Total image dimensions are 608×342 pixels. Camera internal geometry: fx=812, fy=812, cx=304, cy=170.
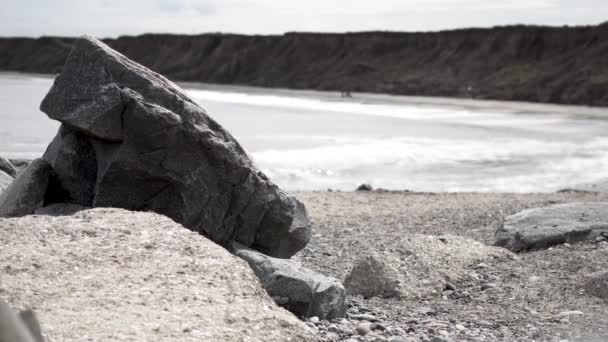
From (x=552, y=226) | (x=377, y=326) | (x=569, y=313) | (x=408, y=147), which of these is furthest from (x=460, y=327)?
(x=408, y=147)

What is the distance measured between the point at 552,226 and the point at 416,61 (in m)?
57.7

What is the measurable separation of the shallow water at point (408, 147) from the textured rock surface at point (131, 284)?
1051cm

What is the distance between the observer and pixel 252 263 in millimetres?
5965

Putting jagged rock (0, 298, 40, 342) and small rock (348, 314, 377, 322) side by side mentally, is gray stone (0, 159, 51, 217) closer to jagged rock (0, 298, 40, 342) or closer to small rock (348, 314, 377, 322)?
small rock (348, 314, 377, 322)

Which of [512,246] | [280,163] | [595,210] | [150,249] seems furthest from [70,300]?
[280,163]

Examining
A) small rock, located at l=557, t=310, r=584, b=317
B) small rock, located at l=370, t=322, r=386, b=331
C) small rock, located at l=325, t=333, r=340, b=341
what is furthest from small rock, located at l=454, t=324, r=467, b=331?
small rock, located at l=325, t=333, r=340, b=341

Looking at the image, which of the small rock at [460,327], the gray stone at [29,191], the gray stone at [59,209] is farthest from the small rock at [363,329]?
the gray stone at [29,191]

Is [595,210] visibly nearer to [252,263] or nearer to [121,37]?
[252,263]

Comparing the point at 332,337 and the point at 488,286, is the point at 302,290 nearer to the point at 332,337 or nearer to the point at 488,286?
the point at 332,337

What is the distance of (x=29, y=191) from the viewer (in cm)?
675

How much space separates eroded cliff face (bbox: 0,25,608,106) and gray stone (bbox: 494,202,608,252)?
→ 3655 cm

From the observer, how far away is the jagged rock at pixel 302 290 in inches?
228

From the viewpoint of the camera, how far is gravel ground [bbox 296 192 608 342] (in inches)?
221

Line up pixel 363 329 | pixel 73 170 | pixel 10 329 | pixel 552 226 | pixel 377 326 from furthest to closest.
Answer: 1. pixel 552 226
2. pixel 73 170
3. pixel 377 326
4. pixel 363 329
5. pixel 10 329
